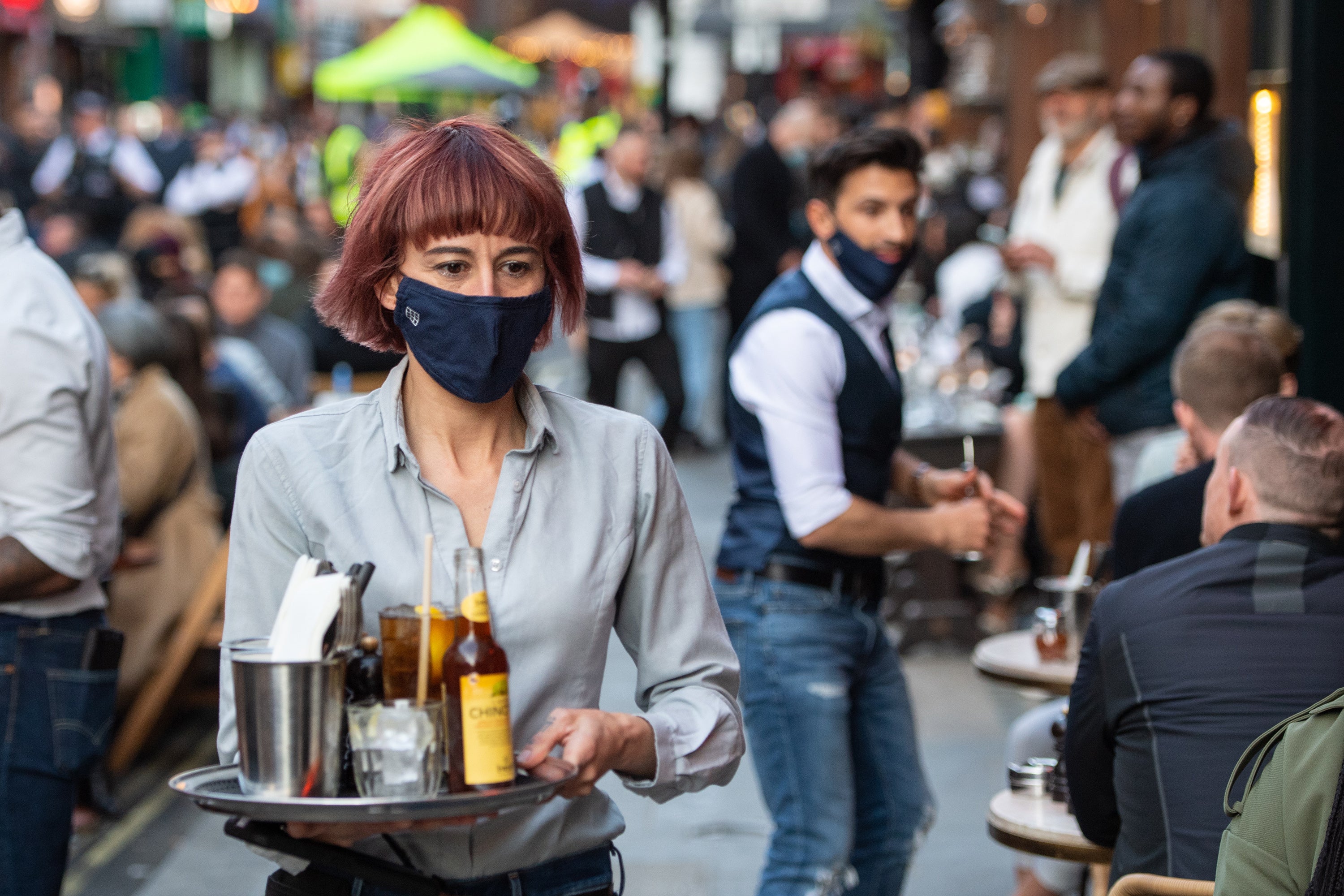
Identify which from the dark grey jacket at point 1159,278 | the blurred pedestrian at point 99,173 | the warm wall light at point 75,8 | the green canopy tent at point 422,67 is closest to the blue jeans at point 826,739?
the dark grey jacket at point 1159,278

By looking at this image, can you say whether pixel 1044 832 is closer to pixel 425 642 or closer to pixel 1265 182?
pixel 425 642

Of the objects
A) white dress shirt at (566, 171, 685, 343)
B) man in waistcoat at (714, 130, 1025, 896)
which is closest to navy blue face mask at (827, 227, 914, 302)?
man in waistcoat at (714, 130, 1025, 896)

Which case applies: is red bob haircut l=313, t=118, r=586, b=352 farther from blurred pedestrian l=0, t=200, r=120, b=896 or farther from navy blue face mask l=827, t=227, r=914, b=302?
navy blue face mask l=827, t=227, r=914, b=302

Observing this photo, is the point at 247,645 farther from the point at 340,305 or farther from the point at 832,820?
the point at 832,820

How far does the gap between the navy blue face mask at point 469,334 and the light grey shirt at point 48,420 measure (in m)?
1.22

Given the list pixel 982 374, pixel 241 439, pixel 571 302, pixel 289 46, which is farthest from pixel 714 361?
pixel 289 46

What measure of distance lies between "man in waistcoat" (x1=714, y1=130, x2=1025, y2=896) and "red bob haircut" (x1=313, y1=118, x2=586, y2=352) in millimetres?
1409

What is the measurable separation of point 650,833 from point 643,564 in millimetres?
3472

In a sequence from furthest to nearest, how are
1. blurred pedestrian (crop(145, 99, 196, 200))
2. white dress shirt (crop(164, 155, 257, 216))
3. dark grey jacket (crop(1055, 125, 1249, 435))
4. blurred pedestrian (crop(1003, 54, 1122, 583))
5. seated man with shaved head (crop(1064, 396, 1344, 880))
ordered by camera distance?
blurred pedestrian (crop(145, 99, 196, 200)) < white dress shirt (crop(164, 155, 257, 216)) < blurred pedestrian (crop(1003, 54, 1122, 583)) < dark grey jacket (crop(1055, 125, 1249, 435)) < seated man with shaved head (crop(1064, 396, 1344, 880))

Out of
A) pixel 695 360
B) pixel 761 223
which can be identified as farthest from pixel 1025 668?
pixel 695 360

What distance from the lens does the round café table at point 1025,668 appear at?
3918mm

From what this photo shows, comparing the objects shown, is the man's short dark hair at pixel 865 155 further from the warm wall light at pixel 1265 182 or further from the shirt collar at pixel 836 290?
the warm wall light at pixel 1265 182

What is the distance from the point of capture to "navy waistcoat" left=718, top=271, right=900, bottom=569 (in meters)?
3.67

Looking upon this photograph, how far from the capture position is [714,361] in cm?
1570
